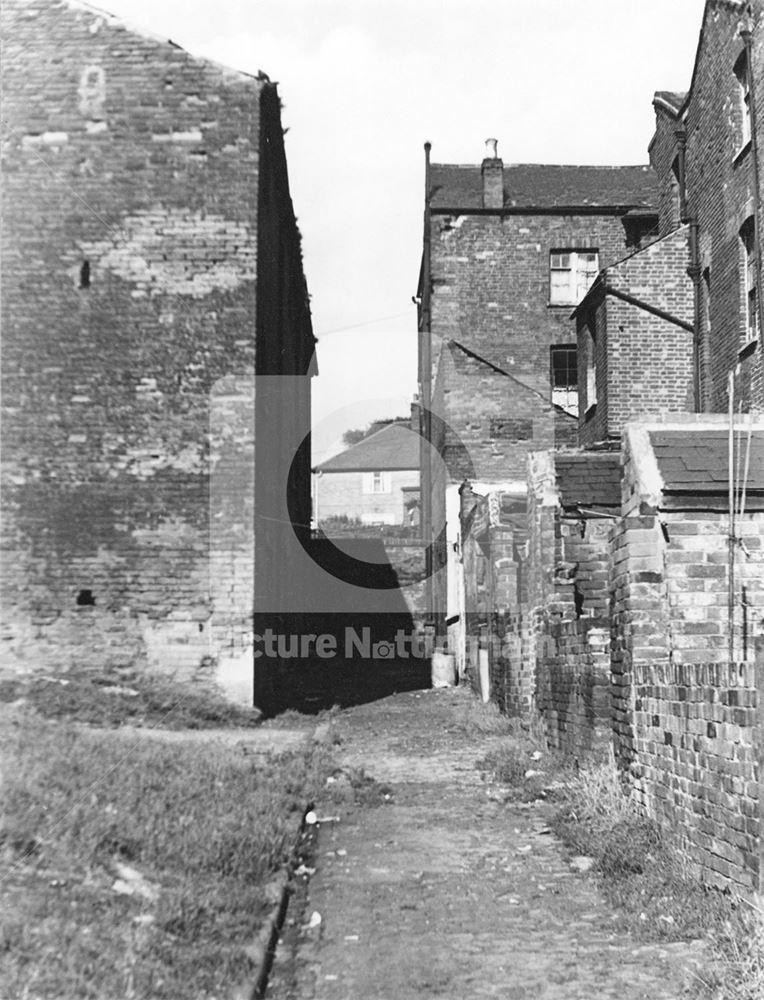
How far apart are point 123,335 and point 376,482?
4220cm

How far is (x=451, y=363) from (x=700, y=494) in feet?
66.9

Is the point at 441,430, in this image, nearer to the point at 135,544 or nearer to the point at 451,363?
the point at 451,363

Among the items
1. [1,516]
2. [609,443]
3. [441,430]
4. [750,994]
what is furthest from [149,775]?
[441,430]

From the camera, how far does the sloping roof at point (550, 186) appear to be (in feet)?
98.7

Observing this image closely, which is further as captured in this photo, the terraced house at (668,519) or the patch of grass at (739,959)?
the terraced house at (668,519)

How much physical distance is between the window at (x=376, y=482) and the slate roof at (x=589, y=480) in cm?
4323

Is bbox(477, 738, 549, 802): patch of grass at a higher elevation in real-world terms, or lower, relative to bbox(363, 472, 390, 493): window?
lower

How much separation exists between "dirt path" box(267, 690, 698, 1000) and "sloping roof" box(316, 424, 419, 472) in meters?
47.7

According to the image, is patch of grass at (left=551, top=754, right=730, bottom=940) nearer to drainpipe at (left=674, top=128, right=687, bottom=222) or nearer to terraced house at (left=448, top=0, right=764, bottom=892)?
terraced house at (left=448, top=0, right=764, bottom=892)

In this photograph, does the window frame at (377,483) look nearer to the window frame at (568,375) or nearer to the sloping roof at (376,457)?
the sloping roof at (376,457)

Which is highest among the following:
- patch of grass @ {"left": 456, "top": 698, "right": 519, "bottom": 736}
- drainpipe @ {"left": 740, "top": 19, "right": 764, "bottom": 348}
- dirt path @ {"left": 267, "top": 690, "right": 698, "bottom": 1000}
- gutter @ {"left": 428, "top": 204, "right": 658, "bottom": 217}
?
gutter @ {"left": 428, "top": 204, "right": 658, "bottom": 217}

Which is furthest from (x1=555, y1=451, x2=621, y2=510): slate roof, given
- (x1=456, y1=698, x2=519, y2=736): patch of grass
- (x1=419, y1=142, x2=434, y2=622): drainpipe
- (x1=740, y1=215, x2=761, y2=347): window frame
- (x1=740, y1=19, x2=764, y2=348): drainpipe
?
(x1=419, y1=142, x2=434, y2=622): drainpipe

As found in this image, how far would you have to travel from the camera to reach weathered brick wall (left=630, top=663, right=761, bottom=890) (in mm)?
5574

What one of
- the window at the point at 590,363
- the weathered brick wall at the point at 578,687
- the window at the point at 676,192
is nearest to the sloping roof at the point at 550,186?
the window at the point at 676,192
